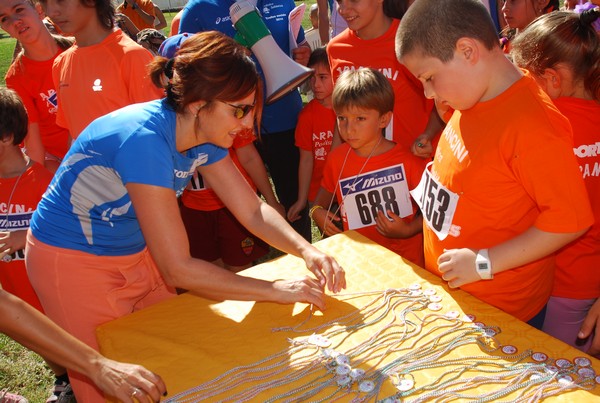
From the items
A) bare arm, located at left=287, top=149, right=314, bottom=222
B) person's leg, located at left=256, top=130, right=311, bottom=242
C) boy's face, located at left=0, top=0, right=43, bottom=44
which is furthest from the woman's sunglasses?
boy's face, located at left=0, top=0, right=43, bottom=44

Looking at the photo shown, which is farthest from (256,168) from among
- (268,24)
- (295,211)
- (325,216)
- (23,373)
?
(23,373)

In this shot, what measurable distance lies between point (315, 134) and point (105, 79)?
1149 mm

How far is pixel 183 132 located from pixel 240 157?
1.23 m

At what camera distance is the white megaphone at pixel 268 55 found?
2.53m

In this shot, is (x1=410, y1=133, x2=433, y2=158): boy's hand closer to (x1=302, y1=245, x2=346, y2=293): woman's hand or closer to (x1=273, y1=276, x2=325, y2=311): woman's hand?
(x1=302, y1=245, x2=346, y2=293): woman's hand

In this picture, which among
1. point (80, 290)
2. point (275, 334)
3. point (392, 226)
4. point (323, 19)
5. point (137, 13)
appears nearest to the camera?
point (275, 334)

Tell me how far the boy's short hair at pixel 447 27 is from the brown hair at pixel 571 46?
1.32 feet

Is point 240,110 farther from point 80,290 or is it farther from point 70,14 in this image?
point 70,14

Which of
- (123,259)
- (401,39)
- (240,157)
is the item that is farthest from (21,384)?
(401,39)

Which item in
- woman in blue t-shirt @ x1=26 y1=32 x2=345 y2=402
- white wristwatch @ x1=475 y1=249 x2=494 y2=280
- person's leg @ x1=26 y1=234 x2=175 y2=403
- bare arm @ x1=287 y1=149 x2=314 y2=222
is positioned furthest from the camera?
bare arm @ x1=287 y1=149 x2=314 y2=222

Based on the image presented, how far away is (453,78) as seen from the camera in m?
1.50

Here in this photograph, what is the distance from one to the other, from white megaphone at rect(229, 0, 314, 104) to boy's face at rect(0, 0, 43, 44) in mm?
1339

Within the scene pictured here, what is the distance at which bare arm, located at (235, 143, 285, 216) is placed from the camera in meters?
2.91

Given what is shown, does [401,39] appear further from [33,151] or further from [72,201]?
[33,151]
